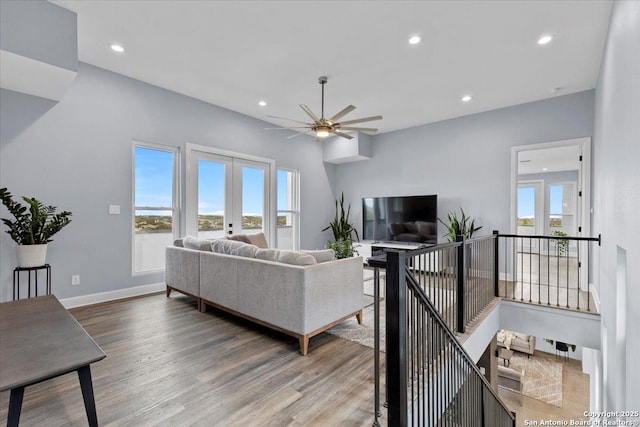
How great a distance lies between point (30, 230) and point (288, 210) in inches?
163

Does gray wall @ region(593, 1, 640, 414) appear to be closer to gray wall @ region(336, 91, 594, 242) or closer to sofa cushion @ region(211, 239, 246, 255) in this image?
gray wall @ region(336, 91, 594, 242)

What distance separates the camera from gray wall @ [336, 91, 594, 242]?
4.58 metres

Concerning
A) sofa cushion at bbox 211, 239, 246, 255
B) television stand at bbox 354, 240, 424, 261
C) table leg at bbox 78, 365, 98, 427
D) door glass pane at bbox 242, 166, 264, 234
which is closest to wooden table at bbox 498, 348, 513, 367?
television stand at bbox 354, 240, 424, 261

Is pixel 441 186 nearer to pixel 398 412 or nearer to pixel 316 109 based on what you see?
pixel 316 109

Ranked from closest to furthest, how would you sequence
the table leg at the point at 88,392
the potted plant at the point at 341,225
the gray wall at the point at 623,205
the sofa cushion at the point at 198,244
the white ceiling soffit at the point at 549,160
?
the table leg at the point at 88,392 < the gray wall at the point at 623,205 < the sofa cushion at the point at 198,244 < the white ceiling soffit at the point at 549,160 < the potted plant at the point at 341,225

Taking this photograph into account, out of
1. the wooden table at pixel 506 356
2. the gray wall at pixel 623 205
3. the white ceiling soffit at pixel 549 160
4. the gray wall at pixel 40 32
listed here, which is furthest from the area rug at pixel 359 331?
the white ceiling soffit at pixel 549 160

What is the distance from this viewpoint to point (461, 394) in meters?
2.09

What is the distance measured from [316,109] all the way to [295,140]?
1368 mm

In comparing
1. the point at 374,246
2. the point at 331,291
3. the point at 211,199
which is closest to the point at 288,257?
the point at 331,291

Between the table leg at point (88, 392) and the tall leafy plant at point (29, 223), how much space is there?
2.42m

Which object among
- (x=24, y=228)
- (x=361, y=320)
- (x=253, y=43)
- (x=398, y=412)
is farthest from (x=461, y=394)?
(x=24, y=228)

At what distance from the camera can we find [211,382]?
208 centimetres

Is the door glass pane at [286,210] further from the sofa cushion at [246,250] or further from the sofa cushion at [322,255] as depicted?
the sofa cushion at [322,255]

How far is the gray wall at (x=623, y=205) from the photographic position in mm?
1694
